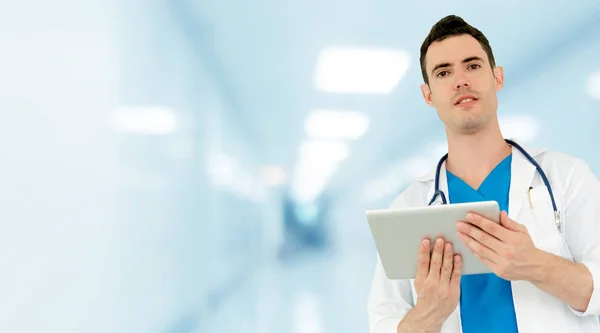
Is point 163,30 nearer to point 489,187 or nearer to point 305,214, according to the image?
point 489,187

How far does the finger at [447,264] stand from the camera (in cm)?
100

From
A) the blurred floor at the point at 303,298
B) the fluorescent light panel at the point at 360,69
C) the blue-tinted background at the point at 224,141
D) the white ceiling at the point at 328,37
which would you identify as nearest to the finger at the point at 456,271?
the blue-tinted background at the point at 224,141

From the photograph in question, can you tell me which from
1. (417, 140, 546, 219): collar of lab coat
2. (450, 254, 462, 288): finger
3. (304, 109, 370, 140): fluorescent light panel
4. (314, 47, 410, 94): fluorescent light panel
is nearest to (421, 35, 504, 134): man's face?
(417, 140, 546, 219): collar of lab coat

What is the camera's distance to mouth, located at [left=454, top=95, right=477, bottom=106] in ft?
4.09

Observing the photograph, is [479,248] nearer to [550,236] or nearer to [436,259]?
[436,259]

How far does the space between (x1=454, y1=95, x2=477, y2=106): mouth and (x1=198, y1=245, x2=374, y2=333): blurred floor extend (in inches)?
77.8

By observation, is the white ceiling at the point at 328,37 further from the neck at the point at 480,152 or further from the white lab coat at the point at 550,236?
the white lab coat at the point at 550,236

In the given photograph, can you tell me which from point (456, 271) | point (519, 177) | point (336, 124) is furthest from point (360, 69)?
point (456, 271)

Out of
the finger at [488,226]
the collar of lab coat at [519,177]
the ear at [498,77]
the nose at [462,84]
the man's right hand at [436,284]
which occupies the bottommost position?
the man's right hand at [436,284]

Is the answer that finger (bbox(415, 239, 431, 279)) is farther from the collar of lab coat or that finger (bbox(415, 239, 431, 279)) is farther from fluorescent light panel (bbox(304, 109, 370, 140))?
fluorescent light panel (bbox(304, 109, 370, 140))

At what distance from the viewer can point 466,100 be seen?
1251 millimetres

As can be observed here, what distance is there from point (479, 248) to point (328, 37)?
2.58 meters

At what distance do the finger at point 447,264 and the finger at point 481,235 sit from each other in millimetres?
67

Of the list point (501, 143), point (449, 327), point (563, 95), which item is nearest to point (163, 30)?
point (501, 143)
